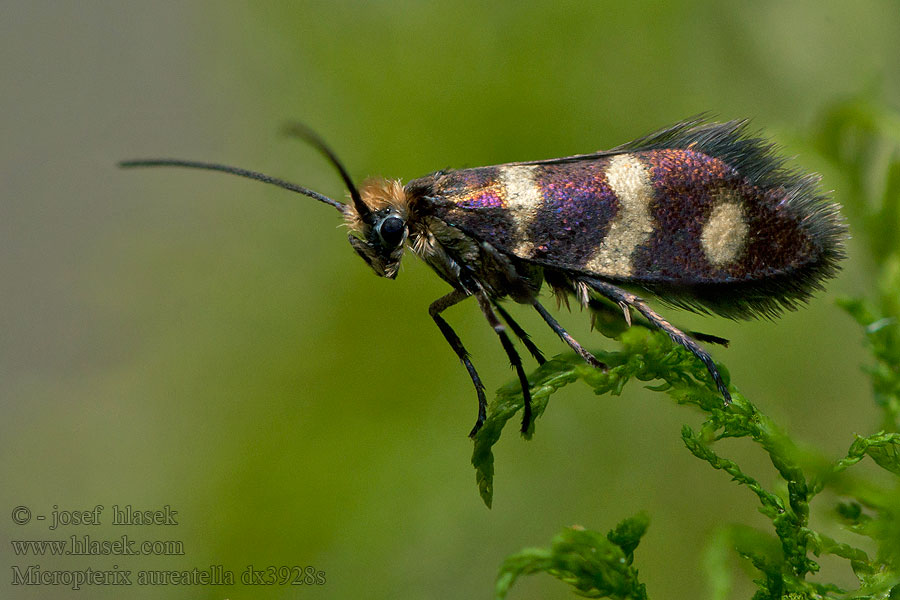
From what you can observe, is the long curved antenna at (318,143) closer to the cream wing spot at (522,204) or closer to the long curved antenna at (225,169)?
the long curved antenna at (225,169)

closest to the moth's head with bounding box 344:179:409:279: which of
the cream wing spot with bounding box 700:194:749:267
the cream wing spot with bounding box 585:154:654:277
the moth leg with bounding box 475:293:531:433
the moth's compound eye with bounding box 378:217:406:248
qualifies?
the moth's compound eye with bounding box 378:217:406:248

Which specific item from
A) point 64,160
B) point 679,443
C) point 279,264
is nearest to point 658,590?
point 679,443

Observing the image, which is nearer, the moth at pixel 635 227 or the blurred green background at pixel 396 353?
the moth at pixel 635 227

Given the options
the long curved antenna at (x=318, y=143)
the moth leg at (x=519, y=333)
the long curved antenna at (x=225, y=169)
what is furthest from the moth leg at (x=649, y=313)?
the long curved antenna at (x=225, y=169)

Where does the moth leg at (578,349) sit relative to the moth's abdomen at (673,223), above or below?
below

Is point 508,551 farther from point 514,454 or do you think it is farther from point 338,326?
point 338,326

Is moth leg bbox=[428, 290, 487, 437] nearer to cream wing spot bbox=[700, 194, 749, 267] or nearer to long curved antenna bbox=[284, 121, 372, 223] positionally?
long curved antenna bbox=[284, 121, 372, 223]
